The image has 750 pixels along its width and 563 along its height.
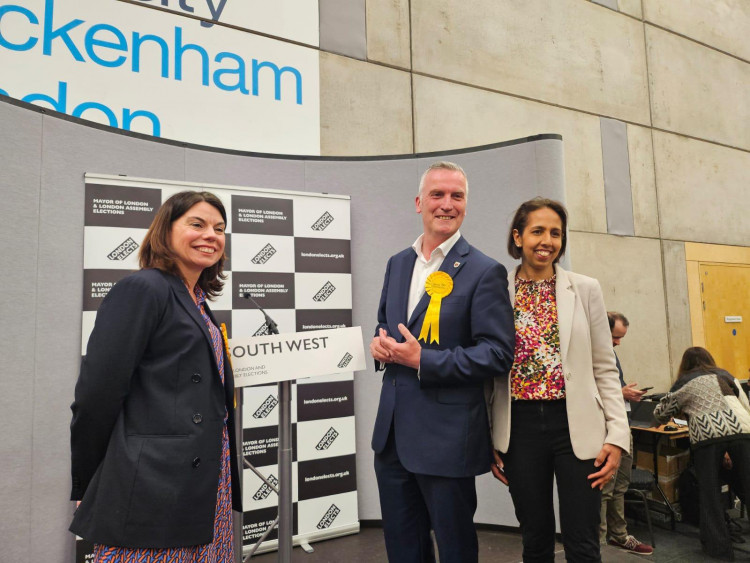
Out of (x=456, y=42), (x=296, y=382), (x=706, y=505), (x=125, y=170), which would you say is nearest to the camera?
(x=125, y=170)

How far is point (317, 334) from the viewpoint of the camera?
1601mm

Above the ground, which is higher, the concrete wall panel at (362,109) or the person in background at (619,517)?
the concrete wall panel at (362,109)

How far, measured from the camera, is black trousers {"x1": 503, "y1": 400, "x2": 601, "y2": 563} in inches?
53.6

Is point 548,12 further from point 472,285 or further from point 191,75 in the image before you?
point 472,285

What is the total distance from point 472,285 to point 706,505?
2.69 metres

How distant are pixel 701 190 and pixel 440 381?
5.62m

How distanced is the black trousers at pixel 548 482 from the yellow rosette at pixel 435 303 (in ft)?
1.15

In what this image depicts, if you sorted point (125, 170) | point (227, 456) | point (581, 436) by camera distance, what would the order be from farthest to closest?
point (125, 170) → point (581, 436) → point (227, 456)

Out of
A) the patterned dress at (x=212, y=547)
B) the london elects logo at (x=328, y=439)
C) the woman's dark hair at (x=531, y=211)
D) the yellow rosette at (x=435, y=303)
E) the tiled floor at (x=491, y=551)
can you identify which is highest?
the woman's dark hair at (x=531, y=211)

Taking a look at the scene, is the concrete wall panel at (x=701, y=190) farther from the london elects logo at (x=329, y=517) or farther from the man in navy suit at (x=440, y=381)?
the man in navy suit at (x=440, y=381)

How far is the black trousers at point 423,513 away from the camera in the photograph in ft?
4.23

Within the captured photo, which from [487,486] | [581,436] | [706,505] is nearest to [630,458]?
[706,505]

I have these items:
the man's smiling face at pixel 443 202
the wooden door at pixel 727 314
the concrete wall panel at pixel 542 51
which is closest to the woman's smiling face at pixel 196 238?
the man's smiling face at pixel 443 202

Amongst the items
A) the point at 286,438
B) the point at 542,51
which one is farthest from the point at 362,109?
the point at 286,438
